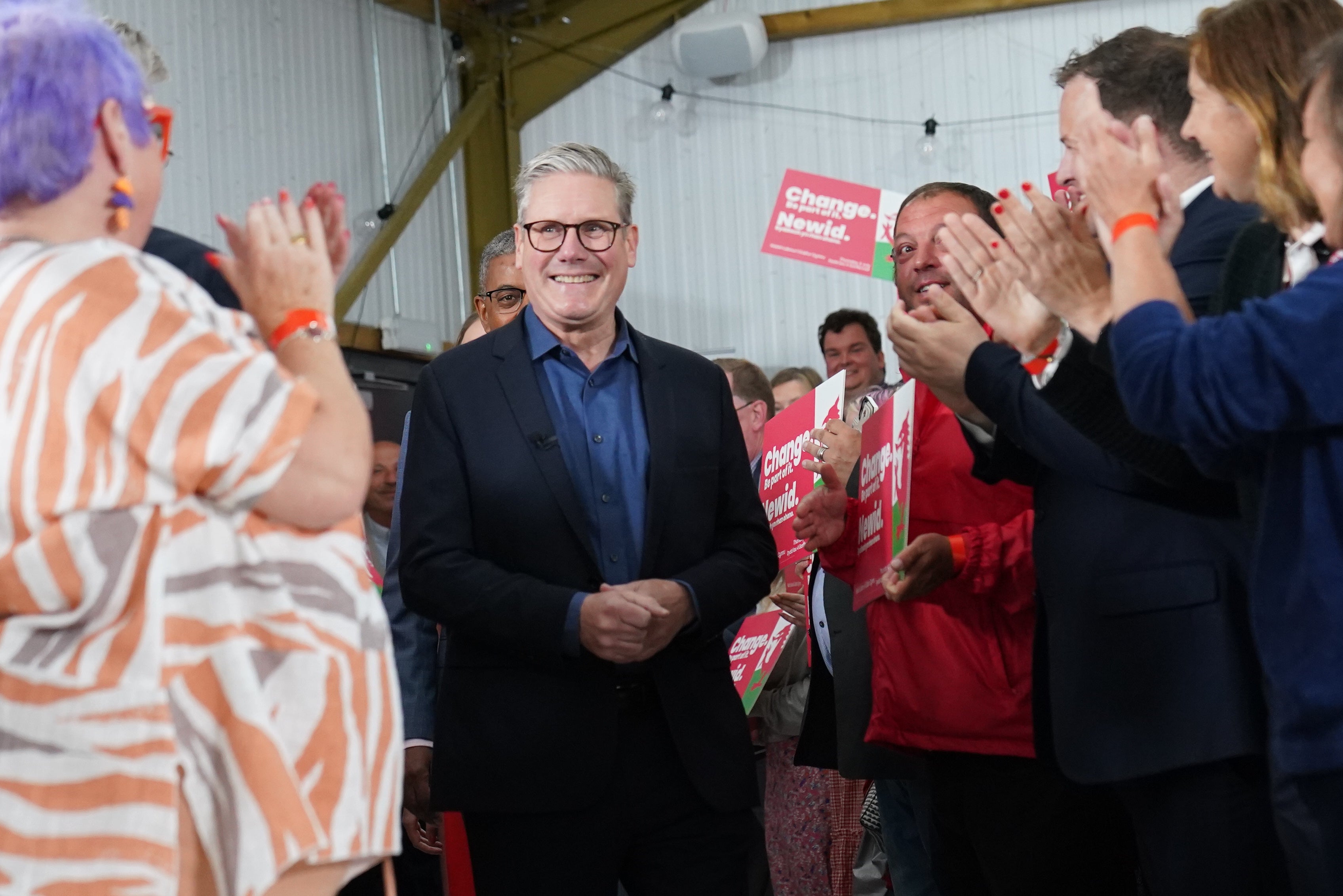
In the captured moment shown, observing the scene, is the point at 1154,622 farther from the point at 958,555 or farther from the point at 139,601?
the point at 139,601

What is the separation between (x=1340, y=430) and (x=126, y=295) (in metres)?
1.29

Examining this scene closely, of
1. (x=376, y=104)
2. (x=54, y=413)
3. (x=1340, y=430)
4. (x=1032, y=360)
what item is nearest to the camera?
(x=54, y=413)

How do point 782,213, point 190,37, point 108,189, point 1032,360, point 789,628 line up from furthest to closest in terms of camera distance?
point 190,37, point 782,213, point 789,628, point 1032,360, point 108,189

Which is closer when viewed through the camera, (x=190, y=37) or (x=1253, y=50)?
(x=1253, y=50)

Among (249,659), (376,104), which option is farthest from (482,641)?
(376,104)

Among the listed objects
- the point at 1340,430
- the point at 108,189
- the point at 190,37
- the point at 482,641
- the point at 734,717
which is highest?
the point at 190,37

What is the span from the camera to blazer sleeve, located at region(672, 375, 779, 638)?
2.31 meters

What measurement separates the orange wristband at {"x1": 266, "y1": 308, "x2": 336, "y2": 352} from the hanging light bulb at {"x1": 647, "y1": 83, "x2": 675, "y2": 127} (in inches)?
325

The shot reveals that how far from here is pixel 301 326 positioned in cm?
147

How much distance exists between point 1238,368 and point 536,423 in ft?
3.93

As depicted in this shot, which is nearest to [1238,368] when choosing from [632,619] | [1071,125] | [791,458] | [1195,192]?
[1195,192]

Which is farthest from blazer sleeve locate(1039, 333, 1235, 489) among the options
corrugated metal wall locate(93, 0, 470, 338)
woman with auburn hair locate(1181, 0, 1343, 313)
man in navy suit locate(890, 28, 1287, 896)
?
corrugated metal wall locate(93, 0, 470, 338)

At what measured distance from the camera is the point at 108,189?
55.4 inches

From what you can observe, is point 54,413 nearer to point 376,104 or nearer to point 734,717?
point 734,717
